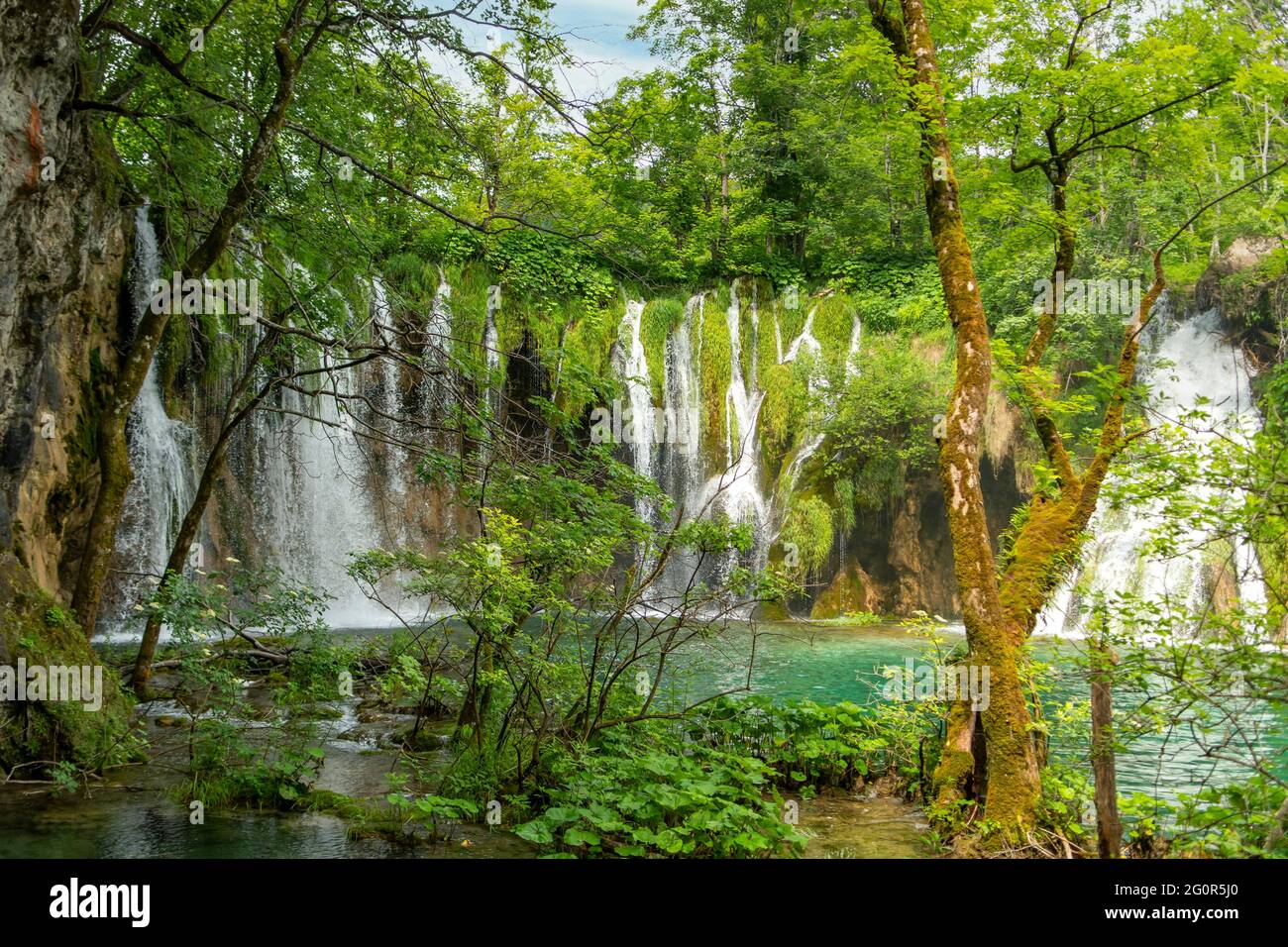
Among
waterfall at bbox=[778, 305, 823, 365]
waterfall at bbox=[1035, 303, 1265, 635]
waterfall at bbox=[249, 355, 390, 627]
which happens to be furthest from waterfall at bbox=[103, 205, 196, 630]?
waterfall at bbox=[1035, 303, 1265, 635]

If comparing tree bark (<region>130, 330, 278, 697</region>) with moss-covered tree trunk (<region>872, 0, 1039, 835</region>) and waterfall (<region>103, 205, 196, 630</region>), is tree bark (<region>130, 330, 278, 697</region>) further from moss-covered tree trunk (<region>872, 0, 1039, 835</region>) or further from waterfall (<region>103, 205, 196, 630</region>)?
waterfall (<region>103, 205, 196, 630</region>)

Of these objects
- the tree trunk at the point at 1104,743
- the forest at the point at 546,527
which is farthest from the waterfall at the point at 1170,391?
the tree trunk at the point at 1104,743

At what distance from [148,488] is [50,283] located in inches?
336

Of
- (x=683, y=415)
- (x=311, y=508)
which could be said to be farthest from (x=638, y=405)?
(x=311, y=508)

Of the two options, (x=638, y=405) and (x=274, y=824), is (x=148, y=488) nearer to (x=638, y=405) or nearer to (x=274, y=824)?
Answer: (x=274, y=824)

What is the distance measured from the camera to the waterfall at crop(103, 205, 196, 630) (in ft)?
46.1

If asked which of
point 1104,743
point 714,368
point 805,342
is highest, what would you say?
point 805,342

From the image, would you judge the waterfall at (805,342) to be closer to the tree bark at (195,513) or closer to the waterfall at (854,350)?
the waterfall at (854,350)

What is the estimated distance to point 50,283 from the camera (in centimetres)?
670

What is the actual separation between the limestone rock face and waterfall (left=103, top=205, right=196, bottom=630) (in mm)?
5251

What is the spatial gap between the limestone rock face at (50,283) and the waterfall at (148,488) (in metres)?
5.25

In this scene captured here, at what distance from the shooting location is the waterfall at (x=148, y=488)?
14062 millimetres
